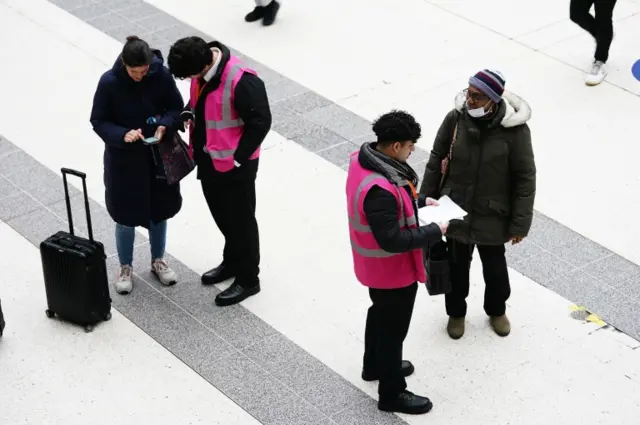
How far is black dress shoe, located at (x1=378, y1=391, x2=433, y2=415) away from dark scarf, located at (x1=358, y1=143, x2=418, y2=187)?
1227mm

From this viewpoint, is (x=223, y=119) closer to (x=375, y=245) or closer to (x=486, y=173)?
(x=375, y=245)

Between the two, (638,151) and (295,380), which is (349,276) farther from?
(638,151)

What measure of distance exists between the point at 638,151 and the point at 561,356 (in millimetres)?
2663

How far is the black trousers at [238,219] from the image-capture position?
6.51 m

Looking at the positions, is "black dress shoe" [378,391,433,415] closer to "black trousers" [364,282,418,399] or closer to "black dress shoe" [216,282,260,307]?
"black trousers" [364,282,418,399]

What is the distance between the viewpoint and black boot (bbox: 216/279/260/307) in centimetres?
680

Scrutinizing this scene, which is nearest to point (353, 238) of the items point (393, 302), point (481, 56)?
point (393, 302)

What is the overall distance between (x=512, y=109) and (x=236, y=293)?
80.4 inches

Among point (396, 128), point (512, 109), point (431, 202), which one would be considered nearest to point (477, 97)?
point (512, 109)

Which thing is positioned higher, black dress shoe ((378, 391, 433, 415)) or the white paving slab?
black dress shoe ((378, 391, 433, 415))

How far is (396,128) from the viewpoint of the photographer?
5191 millimetres

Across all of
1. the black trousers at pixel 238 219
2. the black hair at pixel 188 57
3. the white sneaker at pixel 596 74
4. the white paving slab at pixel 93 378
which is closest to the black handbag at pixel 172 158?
the black trousers at pixel 238 219

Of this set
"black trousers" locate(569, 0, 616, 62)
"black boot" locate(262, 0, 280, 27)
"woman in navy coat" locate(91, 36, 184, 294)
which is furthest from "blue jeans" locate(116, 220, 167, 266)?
"black trousers" locate(569, 0, 616, 62)

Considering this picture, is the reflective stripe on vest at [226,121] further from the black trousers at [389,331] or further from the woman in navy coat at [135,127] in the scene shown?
the black trousers at [389,331]
